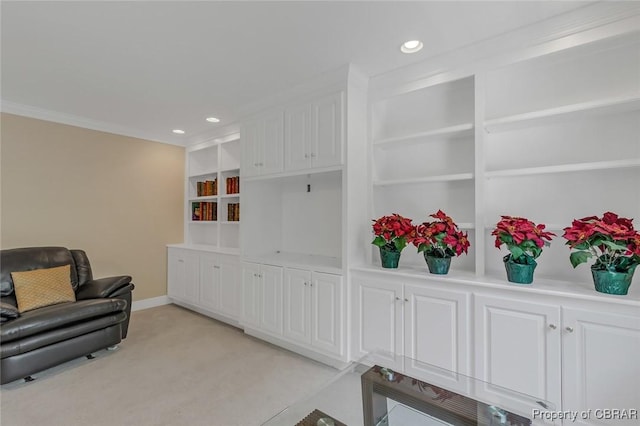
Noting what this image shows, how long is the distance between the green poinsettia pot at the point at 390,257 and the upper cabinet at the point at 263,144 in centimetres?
130

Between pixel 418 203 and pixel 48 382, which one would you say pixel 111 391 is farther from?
pixel 418 203

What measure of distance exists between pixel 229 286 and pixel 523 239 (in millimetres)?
2967

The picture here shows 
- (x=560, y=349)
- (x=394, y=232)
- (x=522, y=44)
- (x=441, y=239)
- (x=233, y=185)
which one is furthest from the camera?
(x=233, y=185)

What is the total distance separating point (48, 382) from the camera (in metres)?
2.32

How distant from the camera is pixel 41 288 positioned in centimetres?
268

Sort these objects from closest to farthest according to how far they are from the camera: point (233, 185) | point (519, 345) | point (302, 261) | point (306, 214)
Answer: point (519, 345), point (302, 261), point (306, 214), point (233, 185)

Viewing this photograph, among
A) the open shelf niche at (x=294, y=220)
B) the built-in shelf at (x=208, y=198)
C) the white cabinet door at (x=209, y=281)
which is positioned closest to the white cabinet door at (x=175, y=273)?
the white cabinet door at (x=209, y=281)

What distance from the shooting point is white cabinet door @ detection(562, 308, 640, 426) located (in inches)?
57.2

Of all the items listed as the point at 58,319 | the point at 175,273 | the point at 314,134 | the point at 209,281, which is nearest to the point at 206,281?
the point at 209,281

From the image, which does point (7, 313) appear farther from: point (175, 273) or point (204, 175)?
point (204, 175)

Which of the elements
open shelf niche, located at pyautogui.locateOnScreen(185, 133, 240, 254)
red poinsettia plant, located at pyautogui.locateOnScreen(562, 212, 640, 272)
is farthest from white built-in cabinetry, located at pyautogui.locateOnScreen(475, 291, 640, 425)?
open shelf niche, located at pyautogui.locateOnScreen(185, 133, 240, 254)

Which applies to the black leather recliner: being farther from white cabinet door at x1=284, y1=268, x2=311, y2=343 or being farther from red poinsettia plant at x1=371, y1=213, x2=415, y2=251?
red poinsettia plant at x1=371, y1=213, x2=415, y2=251

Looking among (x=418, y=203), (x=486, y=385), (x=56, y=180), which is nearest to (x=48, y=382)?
(x=56, y=180)

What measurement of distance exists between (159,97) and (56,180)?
68.3 inches
